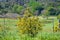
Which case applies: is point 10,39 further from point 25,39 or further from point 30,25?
point 30,25

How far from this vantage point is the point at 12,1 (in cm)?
1422

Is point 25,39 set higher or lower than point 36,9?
higher

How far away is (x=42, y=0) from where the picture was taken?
15906 mm

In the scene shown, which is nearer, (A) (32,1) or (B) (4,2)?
(B) (4,2)

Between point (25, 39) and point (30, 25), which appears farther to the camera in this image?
point (30, 25)

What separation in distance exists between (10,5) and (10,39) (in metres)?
10.5

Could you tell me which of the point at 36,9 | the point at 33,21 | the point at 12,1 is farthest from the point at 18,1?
the point at 33,21

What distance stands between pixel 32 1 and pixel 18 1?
1157mm

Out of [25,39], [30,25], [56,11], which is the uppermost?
[25,39]

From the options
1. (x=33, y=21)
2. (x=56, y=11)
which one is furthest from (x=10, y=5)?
(x=33, y=21)

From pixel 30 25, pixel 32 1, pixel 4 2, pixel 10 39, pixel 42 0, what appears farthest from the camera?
pixel 42 0

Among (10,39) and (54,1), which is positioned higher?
(10,39)

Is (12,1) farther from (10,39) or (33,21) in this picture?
(10,39)

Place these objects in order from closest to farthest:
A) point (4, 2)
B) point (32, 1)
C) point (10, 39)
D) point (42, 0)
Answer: point (10, 39)
point (4, 2)
point (32, 1)
point (42, 0)
